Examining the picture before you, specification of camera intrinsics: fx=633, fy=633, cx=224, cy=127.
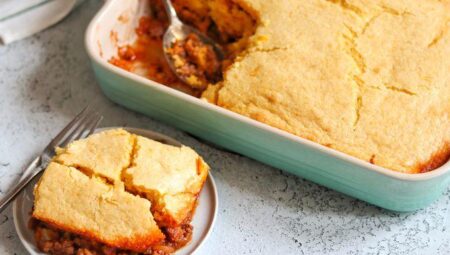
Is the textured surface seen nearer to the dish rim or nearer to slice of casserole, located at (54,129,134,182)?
the dish rim

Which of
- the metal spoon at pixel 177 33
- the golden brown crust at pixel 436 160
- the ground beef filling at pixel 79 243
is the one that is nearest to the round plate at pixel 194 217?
the ground beef filling at pixel 79 243

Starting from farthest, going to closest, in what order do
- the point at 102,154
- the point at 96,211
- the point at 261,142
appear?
1. the point at 261,142
2. the point at 102,154
3. the point at 96,211

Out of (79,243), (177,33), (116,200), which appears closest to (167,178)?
(116,200)

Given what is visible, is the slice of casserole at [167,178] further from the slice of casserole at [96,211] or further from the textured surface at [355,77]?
the textured surface at [355,77]

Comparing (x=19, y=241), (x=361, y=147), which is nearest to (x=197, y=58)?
(x=361, y=147)

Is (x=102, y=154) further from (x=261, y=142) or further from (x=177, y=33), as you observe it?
(x=177, y=33)

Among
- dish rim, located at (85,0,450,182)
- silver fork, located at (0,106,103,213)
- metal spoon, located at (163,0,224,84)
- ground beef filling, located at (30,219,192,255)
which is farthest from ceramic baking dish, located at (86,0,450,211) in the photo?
ground beef filling, located at (30,219,192,255)

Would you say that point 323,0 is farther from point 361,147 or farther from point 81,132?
point 81,132
